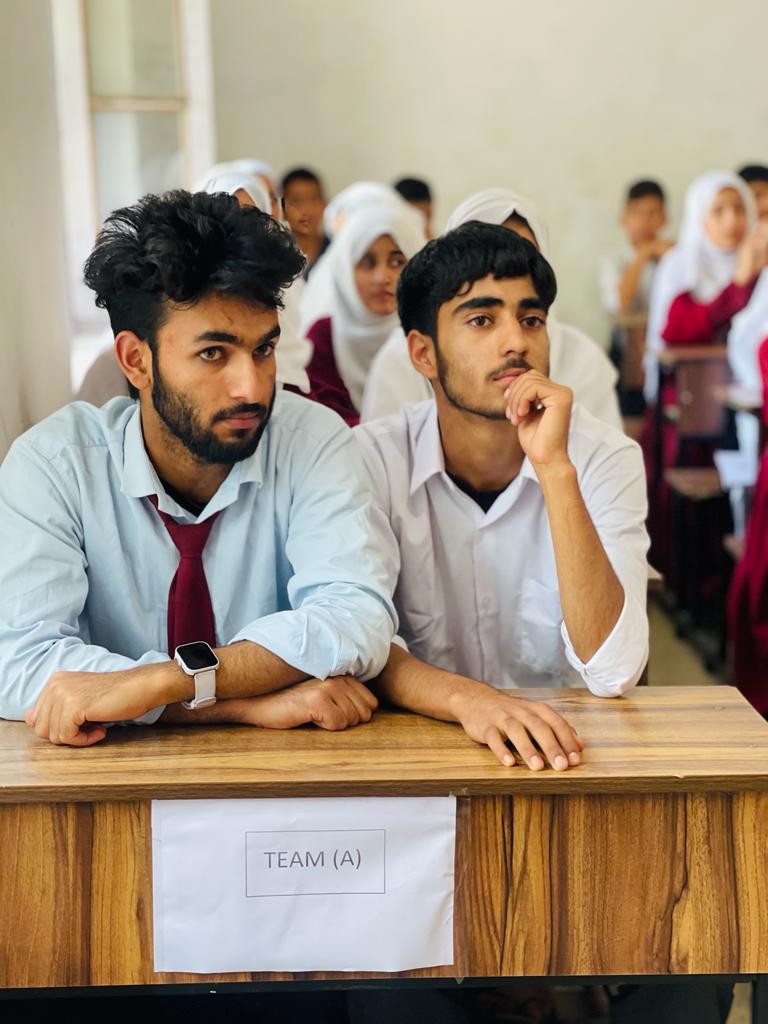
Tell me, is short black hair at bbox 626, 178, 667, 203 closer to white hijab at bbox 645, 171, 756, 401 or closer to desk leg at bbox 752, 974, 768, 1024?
white hijab at bbox 645, 171, 756, 401

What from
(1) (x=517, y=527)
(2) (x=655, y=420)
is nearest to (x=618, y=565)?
(1) (x=517, y=527)

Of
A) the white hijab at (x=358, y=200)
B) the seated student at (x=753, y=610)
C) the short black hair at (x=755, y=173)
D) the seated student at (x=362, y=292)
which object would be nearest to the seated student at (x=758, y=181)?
the short black hair at (x=755, y=173)

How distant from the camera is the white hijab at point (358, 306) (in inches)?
145

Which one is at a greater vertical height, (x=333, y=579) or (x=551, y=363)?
(x=551, y=363)

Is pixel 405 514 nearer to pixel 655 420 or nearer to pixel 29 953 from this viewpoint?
pixel 29 953

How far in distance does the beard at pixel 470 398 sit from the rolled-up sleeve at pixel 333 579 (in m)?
0.22

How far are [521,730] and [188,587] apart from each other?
0.51 meters

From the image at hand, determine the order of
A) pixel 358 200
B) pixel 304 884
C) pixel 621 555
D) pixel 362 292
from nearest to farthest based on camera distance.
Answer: pixel 304 884
pixel 621 555
pixel 362 292
pixel 358 200

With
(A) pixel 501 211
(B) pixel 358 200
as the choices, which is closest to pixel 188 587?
(A) pixel 501 211

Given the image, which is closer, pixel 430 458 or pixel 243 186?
pixel 430 458

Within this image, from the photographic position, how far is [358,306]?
3732 millimetres

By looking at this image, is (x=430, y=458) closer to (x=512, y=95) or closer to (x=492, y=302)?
(x=492, y=302)

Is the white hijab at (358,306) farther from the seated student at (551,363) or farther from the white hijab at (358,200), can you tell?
the seated student at (551,363)

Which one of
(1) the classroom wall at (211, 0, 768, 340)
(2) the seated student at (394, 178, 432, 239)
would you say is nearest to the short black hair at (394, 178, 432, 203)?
(2) the seated student at (394, 178, 432, 239)
